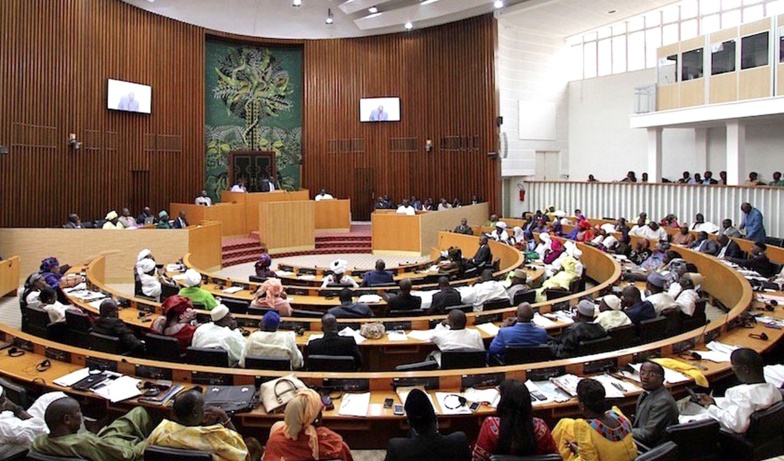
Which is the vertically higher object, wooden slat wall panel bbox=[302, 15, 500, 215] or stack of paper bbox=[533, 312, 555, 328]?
wooden slat wall panel bbox=[302, 15, 500, 215]

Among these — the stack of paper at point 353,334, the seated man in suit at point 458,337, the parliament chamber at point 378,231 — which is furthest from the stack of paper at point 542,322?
the stack of paper at point 353,334

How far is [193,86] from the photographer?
17.8 metres

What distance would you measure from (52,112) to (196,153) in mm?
4459

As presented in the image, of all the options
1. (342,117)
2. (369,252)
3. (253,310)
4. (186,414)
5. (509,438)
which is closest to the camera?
(509,438)

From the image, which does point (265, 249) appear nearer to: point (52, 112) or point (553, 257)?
point (52, 112)

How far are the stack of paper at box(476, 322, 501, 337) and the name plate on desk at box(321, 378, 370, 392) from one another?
1938 millimetres

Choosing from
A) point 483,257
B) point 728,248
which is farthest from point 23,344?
point 728,248

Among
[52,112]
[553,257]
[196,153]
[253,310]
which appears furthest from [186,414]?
[196,153]

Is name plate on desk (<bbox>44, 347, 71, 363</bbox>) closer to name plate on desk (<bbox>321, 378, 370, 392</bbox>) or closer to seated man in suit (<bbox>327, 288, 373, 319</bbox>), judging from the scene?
name plate on desk (<bbox>321, 378, 370, 392</bbox>)

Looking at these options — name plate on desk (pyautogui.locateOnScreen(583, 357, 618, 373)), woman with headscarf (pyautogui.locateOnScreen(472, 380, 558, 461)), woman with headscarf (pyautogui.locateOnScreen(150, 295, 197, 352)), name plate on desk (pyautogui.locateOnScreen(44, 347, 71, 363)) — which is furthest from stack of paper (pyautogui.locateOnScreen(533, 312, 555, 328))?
name plate on desk (pyautogui.locateOnScreen(44, 347, 71, 363))

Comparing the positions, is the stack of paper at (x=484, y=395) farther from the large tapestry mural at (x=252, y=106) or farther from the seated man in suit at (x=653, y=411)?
the large tapestry mural at (x=252, y=106)

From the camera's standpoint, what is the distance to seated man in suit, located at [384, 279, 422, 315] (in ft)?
23.4

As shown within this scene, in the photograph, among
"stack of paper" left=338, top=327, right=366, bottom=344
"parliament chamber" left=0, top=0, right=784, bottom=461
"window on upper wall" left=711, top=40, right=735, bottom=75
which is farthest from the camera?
"window on upper wall" left=711, top=40, right=735, bottom=75

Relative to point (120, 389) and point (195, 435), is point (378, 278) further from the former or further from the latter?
point (195, 435)
